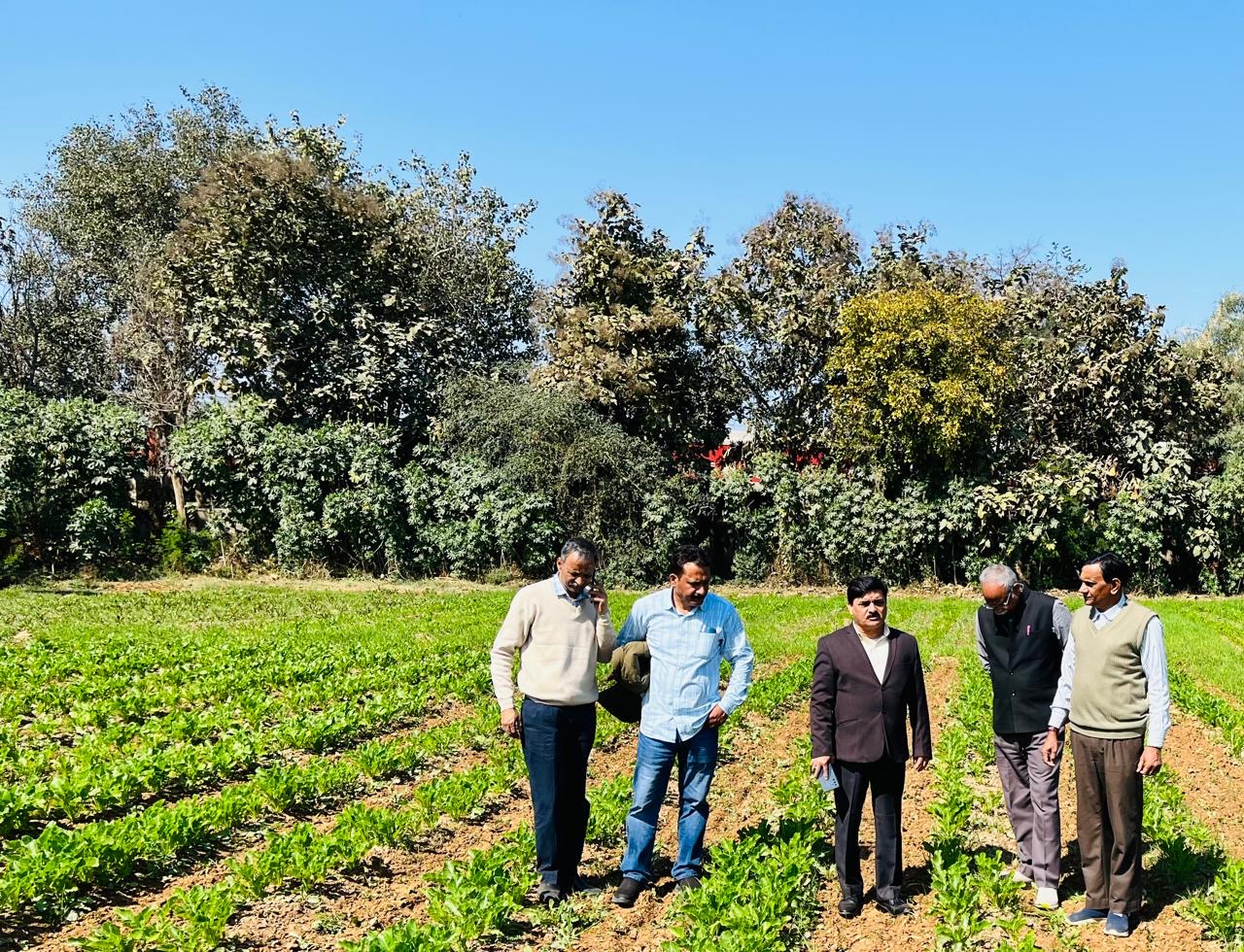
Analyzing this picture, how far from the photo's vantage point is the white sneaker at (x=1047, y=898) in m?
5.55

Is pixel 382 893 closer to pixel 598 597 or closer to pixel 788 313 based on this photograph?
pixel 598 597

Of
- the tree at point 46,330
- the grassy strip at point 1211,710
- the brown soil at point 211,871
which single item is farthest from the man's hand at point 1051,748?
the tree at point 46,330

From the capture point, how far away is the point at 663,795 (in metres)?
5.55

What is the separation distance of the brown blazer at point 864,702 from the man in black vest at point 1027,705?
619 mm

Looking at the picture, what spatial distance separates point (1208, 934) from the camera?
200 inches

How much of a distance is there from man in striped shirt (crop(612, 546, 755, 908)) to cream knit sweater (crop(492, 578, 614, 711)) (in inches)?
11.5

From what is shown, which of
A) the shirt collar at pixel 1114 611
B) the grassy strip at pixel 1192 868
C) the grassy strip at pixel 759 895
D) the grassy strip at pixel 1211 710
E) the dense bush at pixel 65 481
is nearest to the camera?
the grassy strip at pixel 759 895

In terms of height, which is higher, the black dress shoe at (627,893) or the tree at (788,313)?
the tree at (788,313)

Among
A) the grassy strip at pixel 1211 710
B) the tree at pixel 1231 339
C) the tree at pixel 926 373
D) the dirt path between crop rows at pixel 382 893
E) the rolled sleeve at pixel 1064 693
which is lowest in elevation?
the dirt path between crop rows at pixel 382 893

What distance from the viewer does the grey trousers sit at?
564 cm

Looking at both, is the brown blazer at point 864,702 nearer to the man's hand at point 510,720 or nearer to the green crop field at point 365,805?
the green crop field at point 365,805

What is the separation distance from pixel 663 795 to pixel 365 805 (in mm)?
2864

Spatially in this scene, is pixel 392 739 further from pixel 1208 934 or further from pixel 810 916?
pixel 1208 934

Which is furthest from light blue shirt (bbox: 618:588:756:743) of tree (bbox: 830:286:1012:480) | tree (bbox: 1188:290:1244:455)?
tree (bbox: 1188:290:1244:455)
